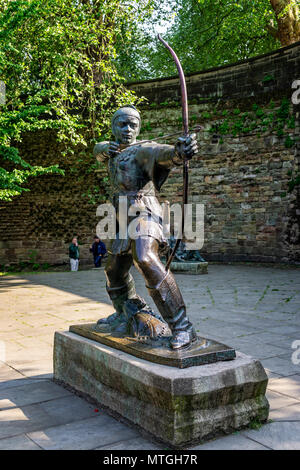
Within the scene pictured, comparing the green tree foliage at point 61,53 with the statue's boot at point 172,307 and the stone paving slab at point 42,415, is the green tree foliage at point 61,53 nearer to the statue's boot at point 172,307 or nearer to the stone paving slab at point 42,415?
the stone paving slab at point 42,415

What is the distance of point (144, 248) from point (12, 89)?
452 inches

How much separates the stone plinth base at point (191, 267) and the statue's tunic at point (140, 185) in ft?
26.1

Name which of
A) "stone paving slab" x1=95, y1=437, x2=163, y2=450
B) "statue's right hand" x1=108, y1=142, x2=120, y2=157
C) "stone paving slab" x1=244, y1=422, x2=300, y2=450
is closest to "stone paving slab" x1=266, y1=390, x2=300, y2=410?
"stone paving slab" x1=244, y1=422, x2=300, y2=450

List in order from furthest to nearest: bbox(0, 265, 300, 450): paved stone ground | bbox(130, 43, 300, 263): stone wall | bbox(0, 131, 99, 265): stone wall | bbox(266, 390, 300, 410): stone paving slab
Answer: bbox(0, 131, 99, 265): stone wall < bbox(130, 43, 300, 263): stone wall < bbox(266, 390, 300, 410): stone paving slab < bbox(0, 265, 300, 450): paved stone ground

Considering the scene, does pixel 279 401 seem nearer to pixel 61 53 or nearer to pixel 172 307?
pixel 172 307

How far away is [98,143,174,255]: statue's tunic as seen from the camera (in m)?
3.17

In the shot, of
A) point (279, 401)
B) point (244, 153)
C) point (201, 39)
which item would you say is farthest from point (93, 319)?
point (201, 39)

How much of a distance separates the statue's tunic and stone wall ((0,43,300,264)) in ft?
34.6

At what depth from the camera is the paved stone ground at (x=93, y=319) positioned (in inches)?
103

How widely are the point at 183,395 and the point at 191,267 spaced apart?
8.86 meters

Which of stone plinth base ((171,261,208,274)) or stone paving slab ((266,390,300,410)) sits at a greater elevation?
stone plinth base ((171,261,208,274))

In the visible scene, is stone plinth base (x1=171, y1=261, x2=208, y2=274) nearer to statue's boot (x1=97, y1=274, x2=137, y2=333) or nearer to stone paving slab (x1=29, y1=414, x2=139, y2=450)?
statue's boot (x1=97, y1=274, x2=137, y2=333)

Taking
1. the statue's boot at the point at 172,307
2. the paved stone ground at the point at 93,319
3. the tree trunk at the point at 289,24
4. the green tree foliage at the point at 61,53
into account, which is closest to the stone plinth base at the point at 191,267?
the paved stone ground at the point at 93,319

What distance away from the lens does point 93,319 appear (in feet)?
20.0
